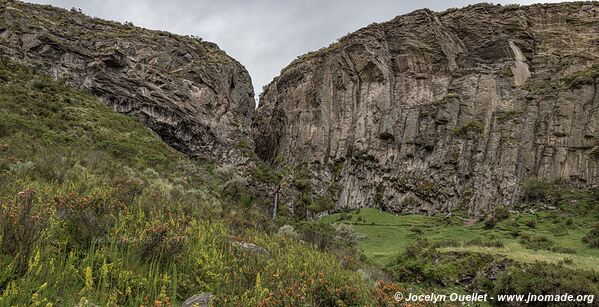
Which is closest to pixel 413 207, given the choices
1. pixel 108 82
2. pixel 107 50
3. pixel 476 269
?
pixel 476 269

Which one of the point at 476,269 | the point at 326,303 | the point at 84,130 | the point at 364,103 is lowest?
the point at 476,269

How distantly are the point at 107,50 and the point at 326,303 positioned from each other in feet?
207

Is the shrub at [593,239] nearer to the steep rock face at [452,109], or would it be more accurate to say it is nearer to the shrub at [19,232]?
the steep rock face at [452,109]

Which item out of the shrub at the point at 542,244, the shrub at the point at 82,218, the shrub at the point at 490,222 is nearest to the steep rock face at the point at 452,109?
the shrub at the point at 490,222

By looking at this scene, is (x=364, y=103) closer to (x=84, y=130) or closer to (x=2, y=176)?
(x=84, y=130)

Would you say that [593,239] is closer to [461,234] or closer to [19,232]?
[461,234]

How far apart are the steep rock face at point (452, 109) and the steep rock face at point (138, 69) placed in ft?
54.9

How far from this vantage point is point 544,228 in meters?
37.0

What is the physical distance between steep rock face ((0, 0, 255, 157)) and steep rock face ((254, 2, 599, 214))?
16747mm

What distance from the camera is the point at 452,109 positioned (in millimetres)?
61500

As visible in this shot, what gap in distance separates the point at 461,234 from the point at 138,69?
5102 centimetres

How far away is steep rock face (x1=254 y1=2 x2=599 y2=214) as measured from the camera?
176ft

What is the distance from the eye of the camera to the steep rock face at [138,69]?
54.2 metres

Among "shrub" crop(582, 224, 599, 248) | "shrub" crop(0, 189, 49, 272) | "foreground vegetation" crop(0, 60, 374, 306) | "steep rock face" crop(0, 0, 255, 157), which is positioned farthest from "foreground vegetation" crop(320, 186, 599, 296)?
"steep rock face" crop(0, 0, 255, 157)
